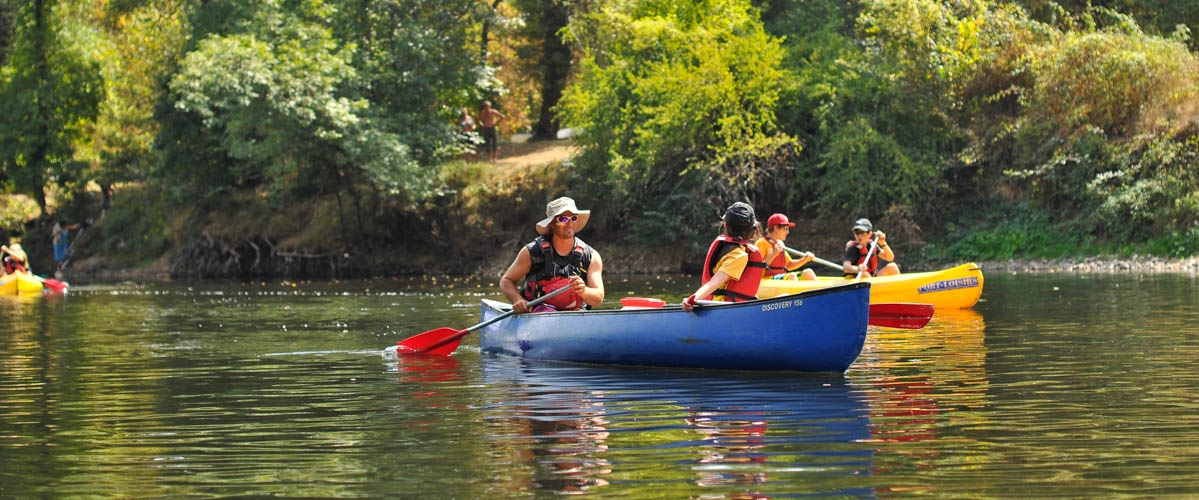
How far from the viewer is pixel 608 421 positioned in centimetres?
742

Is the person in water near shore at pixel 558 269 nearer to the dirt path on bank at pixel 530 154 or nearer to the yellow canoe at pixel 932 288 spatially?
the yellow canoe at pixel 932 288

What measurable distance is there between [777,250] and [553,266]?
4.47 meters

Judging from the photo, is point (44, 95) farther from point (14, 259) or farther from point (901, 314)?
point (901, 314)

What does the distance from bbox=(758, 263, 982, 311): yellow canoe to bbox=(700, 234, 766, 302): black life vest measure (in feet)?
21.4

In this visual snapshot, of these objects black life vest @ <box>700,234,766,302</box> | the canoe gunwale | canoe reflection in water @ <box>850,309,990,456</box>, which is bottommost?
canoe reflection in water @ <box>850,309,990,456</box>

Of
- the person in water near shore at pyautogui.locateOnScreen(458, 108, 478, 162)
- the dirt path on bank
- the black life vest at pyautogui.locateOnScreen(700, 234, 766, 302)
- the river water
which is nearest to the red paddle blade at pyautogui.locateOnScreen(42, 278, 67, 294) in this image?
the person in water near shore at pyautogui.locateOnScreen(458, 108, 478, 162)

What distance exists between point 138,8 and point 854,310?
35.0 m

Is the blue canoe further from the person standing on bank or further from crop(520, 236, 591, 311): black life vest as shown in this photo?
the person standing on bank

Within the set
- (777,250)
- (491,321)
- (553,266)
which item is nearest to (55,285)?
(777,250)

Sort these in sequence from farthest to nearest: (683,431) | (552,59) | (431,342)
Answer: (552,59), (431,342), (683,431)

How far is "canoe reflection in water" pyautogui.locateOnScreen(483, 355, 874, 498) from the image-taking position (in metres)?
5.67

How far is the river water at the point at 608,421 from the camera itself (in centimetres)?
566

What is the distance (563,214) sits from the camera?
10305mm

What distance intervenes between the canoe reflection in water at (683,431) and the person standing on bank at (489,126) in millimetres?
26002
